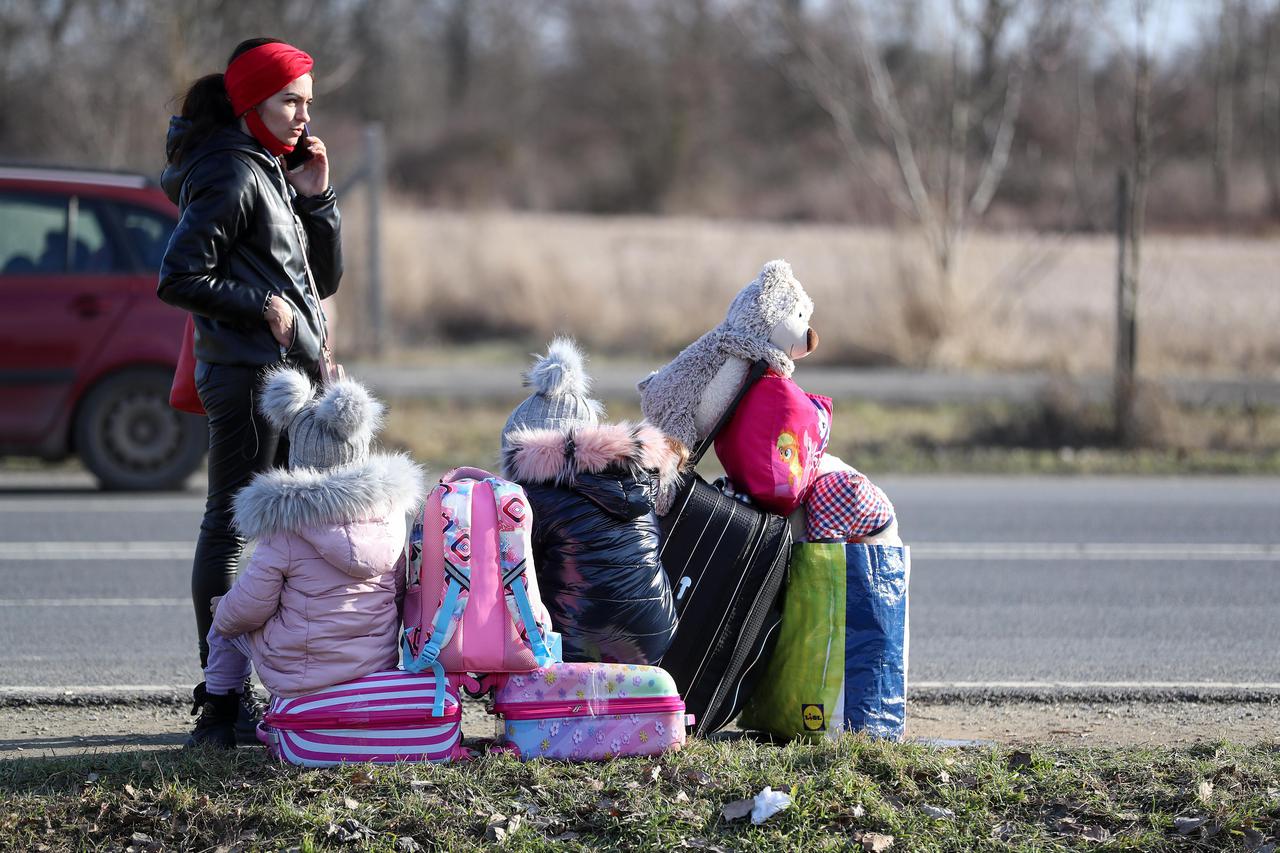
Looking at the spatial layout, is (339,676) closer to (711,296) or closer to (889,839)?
(889,839)

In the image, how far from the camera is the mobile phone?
171 inches

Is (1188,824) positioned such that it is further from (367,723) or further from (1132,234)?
(1132,234)

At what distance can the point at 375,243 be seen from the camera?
15.9 meters

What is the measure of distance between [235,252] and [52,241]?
553cm

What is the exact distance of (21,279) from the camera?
888cm

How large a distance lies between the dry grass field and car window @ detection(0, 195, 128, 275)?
293 inches

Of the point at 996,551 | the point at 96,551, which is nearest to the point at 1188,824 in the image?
the point at 996,551

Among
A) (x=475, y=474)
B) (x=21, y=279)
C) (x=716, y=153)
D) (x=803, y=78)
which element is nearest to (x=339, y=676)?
(x=475, y=474)

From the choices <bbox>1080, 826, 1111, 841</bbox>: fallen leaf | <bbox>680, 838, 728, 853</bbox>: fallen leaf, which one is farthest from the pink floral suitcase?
<bbox>1080, 826, 1111, 841</bbox>: fallen leaf

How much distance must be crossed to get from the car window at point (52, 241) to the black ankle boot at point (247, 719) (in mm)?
5548

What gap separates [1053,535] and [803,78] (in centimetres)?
1118

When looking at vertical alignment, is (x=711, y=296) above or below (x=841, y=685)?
above

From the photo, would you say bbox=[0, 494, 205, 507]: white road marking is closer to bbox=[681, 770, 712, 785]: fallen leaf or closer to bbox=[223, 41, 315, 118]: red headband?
bbox=[223, 41, 315, 118]: red headband

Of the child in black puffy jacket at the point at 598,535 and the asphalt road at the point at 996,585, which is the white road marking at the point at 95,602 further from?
the child in black puffy jacket at the point at 598,535
